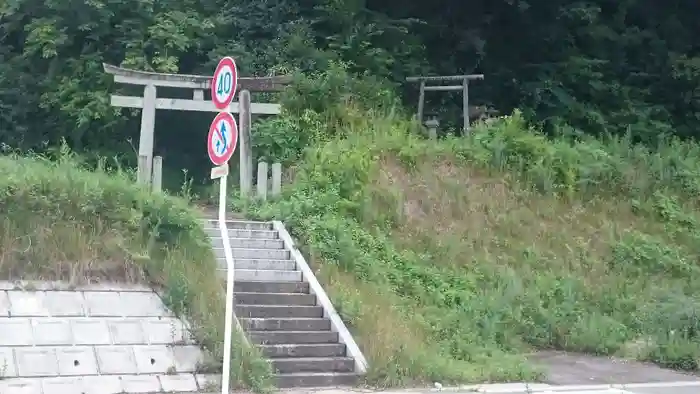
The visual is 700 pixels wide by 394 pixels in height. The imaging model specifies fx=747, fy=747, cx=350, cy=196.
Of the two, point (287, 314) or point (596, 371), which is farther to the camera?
point (596, 371)

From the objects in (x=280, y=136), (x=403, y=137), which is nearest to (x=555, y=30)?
(x=403, y=137)

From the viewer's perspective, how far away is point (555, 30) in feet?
80.7

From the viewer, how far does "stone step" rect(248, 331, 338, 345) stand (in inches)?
416

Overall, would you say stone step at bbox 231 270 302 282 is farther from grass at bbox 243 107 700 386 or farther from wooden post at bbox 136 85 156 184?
wooden post at bbox 136 85 156 184

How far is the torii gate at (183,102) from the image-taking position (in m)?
16.7

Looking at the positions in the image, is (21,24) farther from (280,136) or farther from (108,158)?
(280,136)

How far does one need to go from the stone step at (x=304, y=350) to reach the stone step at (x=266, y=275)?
5.51 ft

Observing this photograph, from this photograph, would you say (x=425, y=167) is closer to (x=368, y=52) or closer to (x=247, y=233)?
(x=247, y=233)

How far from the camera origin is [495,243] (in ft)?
52.5

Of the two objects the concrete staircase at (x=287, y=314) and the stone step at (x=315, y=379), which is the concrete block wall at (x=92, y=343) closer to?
the stone step at (x=315, y=379)

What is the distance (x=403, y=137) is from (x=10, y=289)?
10.1 metres

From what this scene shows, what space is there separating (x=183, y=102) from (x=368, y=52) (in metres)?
6.62

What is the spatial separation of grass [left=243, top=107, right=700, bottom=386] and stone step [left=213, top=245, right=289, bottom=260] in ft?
1.61

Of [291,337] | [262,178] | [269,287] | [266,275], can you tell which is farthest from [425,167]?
[291,337]
